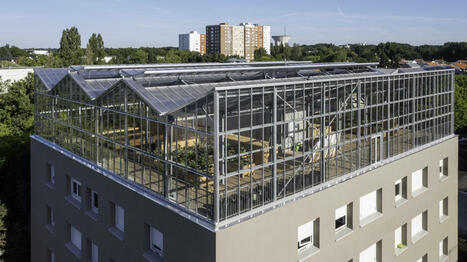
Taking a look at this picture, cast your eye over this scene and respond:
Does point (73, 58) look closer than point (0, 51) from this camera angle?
Yes

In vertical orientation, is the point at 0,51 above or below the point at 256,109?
above

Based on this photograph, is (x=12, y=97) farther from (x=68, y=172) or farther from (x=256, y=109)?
(x=256, y=109)

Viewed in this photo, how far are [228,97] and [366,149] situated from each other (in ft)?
21.0

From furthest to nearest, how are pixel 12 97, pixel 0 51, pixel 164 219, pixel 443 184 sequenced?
pixel 0 51 < pixel 12 97 < pixel 443 184 < pixel 164 219

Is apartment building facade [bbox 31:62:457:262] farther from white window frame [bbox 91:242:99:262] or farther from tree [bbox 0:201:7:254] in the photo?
→ tree [bbox 0:201:7:254]

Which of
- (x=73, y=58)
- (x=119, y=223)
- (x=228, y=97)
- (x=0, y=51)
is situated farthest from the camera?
(x=0, y=51)

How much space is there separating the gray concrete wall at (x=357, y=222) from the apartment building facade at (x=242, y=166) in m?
0.05

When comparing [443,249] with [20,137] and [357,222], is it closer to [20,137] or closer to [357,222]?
[357,222]

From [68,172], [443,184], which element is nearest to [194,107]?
[68,172]

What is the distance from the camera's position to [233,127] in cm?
1012

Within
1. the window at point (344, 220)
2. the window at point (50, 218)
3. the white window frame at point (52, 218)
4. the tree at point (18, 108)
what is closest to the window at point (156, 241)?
the window at point (344, 220)

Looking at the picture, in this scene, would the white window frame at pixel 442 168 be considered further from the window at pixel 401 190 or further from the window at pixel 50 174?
the window at pixel 50 174

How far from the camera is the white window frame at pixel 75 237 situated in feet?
49.8

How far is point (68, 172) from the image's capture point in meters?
15.2
